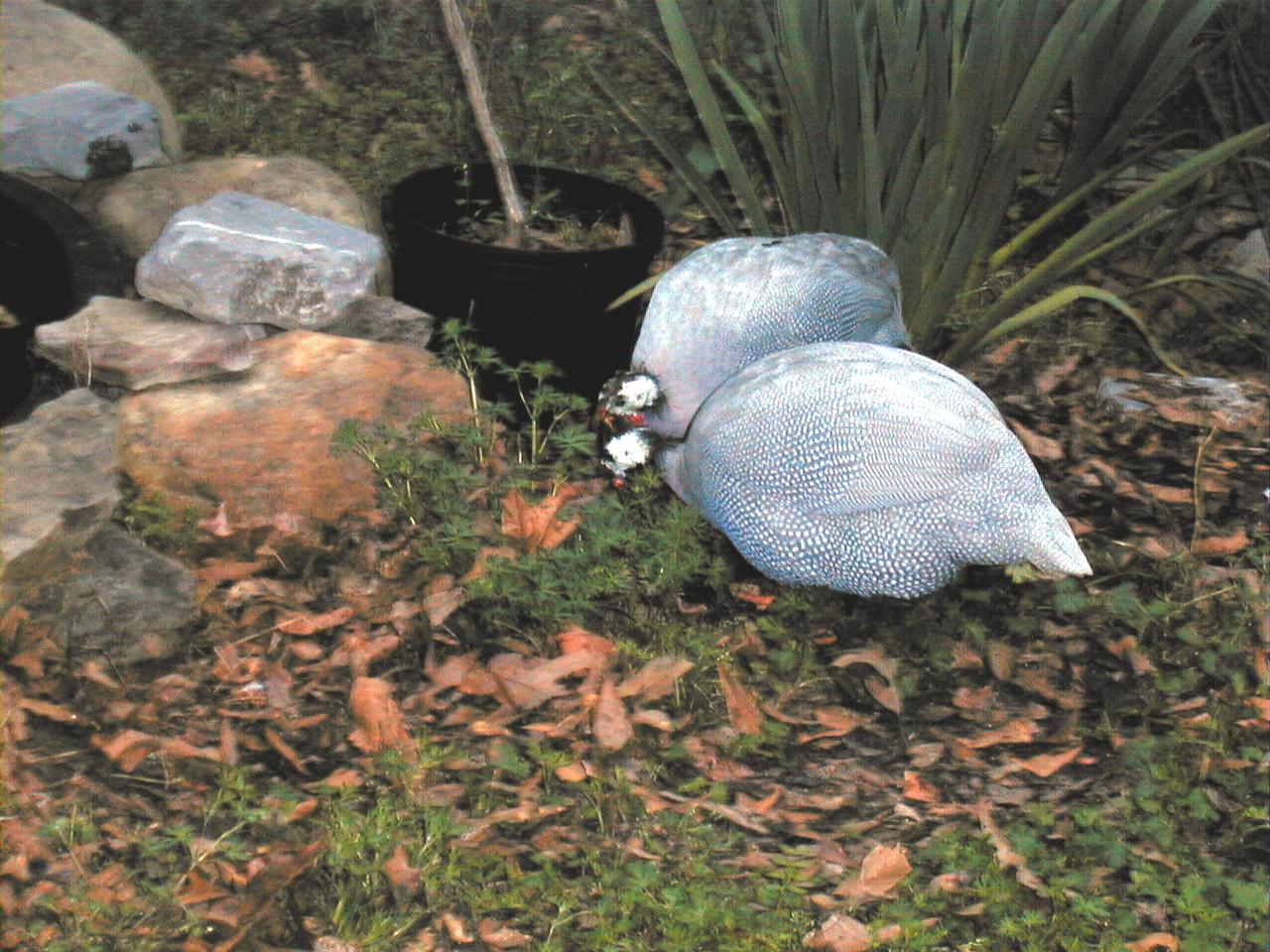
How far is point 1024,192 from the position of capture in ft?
14.5

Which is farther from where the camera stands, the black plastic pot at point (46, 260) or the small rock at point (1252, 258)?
the small rock at point (1252, 258)

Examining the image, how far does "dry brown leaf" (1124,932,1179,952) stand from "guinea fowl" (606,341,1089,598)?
64 cm

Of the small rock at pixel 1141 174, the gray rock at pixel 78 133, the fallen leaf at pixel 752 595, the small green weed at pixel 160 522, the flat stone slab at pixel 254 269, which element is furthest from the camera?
the small rock at pixel 1141 174

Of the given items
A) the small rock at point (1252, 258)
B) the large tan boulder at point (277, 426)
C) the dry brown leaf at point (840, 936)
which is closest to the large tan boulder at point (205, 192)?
the large tan boulder at point (277, 426)

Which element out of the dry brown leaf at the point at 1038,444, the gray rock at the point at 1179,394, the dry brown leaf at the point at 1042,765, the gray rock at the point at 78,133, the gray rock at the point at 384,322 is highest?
the gray rock at the point at 78,133

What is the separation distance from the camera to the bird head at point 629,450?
3.00 metres

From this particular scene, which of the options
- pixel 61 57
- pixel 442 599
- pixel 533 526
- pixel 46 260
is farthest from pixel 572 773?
pixel 61 57

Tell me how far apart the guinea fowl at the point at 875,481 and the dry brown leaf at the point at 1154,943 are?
0.64m

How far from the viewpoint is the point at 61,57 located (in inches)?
155

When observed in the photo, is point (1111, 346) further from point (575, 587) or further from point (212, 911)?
point (212, 911)

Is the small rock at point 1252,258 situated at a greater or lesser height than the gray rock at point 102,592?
lesser

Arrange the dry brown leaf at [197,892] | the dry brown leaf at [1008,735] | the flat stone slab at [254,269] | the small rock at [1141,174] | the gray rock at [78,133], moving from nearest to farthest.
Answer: the dry brown leaf at [197,892]
the dry brown leaf at [1008,735]
the flat stone slab at [254,269]
the gray rock at [78,133]
the small rock at [1141,174]

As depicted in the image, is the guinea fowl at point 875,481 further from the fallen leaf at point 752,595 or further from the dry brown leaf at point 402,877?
the dry brown leaf at point 402,877

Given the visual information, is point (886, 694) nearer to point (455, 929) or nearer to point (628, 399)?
point (628, 399)
